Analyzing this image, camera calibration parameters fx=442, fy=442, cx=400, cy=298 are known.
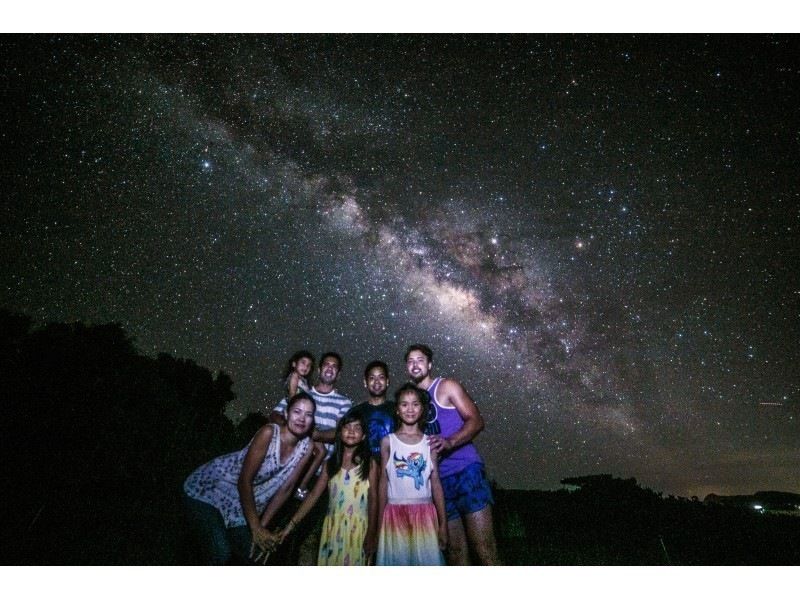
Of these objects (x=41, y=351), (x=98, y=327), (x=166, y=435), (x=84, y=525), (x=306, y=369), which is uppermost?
(x=98, y=327)

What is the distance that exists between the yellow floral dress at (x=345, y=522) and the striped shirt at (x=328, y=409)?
0.54m

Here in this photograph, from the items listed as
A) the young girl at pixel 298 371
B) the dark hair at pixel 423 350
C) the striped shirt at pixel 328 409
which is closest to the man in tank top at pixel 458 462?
the dark hair at pixel 423 350

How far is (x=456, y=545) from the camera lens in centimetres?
344

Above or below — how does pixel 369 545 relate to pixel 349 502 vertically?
below

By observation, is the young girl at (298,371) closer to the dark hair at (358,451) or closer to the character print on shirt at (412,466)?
the dark hair at (358,451)

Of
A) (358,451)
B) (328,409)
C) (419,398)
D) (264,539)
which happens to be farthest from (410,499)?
(328,409)

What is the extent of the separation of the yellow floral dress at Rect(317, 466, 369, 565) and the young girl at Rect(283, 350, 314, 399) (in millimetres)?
1269

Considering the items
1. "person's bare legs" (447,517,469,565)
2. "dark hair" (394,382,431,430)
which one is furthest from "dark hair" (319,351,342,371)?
"person's bare legs" (447,517,469,565)

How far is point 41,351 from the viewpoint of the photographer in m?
16.5

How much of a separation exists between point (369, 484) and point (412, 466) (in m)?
0.36

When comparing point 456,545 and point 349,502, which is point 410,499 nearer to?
point 349,502
